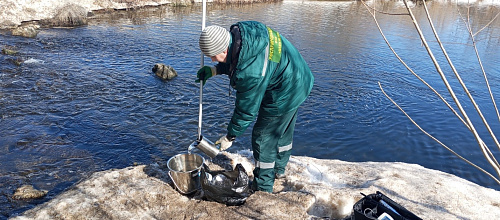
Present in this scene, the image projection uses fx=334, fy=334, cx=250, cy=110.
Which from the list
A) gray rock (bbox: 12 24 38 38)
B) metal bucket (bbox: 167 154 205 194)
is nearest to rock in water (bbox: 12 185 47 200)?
metal bucket (bbox: 167 154 205 194)

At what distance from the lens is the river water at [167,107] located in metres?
5.88

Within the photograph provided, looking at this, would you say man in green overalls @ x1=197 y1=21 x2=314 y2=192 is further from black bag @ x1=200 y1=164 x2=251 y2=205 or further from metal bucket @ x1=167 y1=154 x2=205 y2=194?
metal bucket @ x1=167 y1=154 x2=205 y2=194

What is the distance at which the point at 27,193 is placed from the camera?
4566 millimetres

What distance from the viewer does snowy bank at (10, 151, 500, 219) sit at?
3498 millimetres

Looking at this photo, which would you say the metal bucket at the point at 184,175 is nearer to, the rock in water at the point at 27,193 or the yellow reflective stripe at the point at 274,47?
the yellow reflective stripe at the point at 274,47

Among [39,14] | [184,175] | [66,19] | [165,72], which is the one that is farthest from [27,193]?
[39,14]

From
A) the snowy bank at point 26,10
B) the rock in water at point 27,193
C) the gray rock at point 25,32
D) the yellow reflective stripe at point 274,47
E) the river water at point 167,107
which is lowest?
the rock in water at point 27,193

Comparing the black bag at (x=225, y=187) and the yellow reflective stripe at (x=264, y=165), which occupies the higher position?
the yellow reflective stripe at (x=264, y=165)

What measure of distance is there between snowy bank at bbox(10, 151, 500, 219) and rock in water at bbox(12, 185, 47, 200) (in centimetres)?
115

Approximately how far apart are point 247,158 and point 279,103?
1.74 metres

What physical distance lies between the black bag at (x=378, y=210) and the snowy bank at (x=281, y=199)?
25.9 inches

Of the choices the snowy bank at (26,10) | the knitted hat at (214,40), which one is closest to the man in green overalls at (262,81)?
the knitted hat at (214,40)

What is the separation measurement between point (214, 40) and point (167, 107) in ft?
16.6

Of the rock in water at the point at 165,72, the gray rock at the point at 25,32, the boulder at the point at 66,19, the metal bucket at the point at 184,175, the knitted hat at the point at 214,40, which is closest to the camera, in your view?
the knitted hat at the point at 214,40
